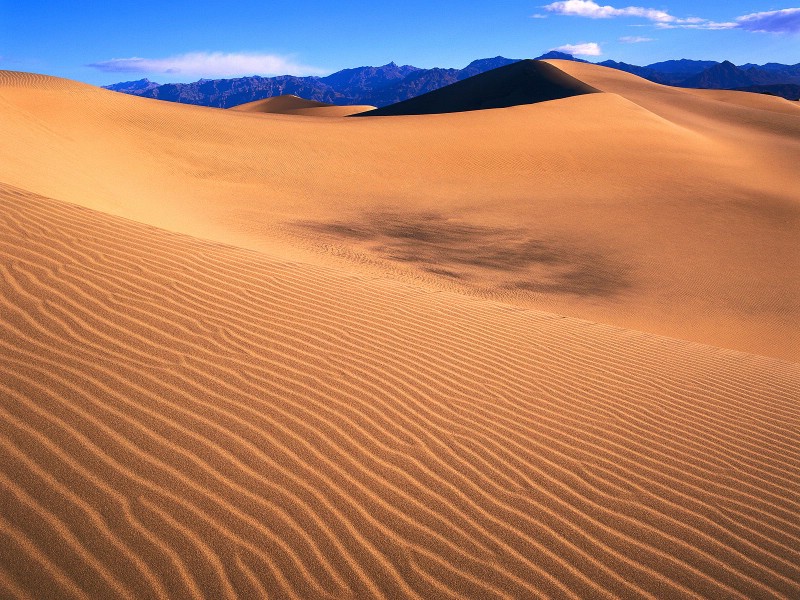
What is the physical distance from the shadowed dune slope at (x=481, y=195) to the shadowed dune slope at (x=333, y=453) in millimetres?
4028

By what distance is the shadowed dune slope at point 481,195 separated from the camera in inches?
394

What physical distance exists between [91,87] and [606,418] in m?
24.7

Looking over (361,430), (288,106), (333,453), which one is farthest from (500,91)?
(333,453)

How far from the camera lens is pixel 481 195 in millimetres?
16641

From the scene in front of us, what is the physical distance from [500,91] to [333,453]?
53.4 meters

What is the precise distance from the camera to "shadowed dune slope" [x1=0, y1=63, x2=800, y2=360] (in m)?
10.0

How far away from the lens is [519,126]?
23.2 meters

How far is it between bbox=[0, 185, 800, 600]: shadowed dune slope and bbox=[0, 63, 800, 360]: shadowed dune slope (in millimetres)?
4028

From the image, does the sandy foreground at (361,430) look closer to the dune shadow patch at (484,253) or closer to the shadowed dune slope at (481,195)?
the shadowed dune slope at (481,195)

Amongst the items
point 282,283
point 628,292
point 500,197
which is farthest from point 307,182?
point 282,283

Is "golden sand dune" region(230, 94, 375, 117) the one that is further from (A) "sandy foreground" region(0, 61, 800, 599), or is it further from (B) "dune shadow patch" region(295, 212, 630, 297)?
(A) "sandy foreground" region(0, 61, 800, 599)

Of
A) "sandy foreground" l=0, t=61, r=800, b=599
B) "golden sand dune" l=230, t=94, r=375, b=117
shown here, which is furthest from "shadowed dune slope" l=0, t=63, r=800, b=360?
"golden sand dune" l=230, t=94, r=375, b=117

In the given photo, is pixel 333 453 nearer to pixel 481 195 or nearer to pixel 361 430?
pixel 361 430

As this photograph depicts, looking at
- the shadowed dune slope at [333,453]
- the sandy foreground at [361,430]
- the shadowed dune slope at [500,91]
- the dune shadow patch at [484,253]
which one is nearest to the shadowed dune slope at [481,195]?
the dune shadow patch at [484,253]
